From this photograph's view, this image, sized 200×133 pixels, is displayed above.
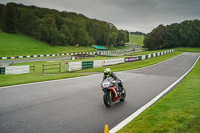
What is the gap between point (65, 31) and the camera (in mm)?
86062

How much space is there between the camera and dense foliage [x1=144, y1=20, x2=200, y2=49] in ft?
311

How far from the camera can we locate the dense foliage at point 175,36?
311 feet

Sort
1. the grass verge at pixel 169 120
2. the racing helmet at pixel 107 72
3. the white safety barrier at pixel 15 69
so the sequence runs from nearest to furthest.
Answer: the grass verge at pixel 169 120 < the racing helmet at pixel 107 72 < the white safety barrier at pixel 15 69

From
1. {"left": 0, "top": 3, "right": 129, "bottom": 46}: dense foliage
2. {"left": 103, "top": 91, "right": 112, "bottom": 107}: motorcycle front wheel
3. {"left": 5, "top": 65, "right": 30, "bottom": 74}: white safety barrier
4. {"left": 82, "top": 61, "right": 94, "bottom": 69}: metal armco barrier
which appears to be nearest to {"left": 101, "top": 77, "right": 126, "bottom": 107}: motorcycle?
{"left": 103, "top": 91, "right": 112, "bottom": 107}: motorcycle front wheel

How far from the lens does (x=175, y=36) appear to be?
98062mm

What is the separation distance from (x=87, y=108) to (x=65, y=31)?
82813mm

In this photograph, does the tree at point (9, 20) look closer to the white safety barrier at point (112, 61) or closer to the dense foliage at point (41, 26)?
the dense foliage at point (41, 26)

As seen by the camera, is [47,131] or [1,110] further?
[1,110]

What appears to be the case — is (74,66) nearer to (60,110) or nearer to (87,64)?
(87,64)

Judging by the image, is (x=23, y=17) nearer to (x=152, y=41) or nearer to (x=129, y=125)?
(x=152, y=41)

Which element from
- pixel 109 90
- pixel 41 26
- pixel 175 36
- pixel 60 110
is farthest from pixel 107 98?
pixel 175 36

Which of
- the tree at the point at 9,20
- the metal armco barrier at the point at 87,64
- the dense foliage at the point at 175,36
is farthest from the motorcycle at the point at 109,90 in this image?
the dense foliage at the point at 175,36

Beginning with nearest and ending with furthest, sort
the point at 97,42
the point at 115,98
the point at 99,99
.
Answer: the point at 115,98
the point at 99,99
the point at 97,42

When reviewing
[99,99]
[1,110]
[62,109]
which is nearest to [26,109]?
[1,110]
